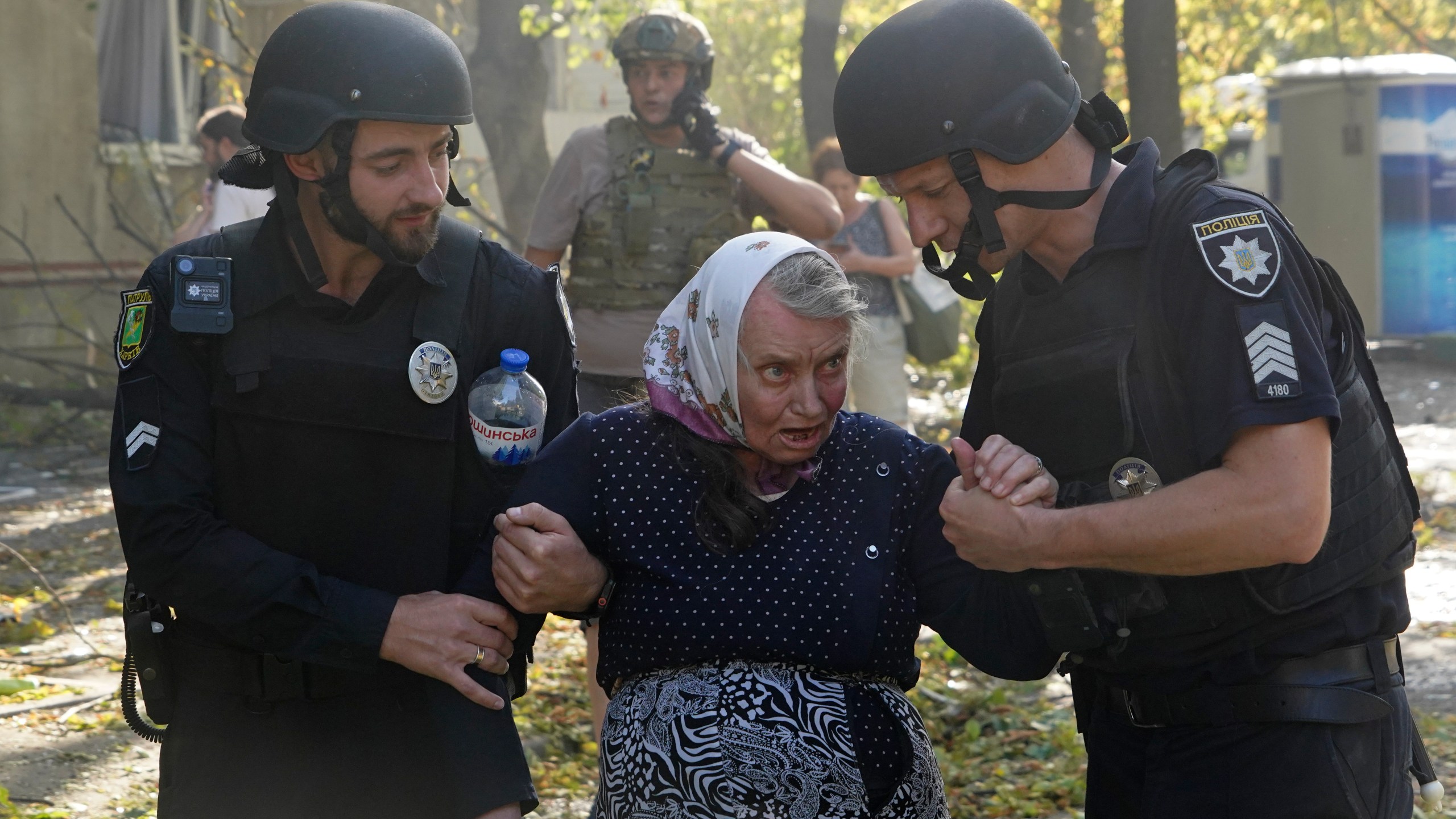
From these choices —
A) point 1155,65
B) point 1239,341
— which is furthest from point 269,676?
point 1155,65

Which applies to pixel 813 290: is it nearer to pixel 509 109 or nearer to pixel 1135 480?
pixel 1135 480

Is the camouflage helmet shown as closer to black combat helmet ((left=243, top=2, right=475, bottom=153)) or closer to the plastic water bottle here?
black combat helmet ((left=243, top=2, right=475, bottom=153))

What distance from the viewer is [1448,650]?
583 centimetres

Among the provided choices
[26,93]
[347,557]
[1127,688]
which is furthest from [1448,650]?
[26,93]

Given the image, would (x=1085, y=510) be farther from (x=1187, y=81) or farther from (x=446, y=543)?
(x=1187, y=81)

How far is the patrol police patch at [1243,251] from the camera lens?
2.13 m

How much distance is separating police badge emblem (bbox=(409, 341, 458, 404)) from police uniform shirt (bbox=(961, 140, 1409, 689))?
1.07 metres

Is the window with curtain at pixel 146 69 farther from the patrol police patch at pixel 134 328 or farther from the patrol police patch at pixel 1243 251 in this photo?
the patrol police patch at pixel 1243 251

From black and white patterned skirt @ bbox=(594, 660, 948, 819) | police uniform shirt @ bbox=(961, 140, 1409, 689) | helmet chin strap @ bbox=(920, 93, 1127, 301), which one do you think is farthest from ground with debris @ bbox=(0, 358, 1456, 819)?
helmet chin strap @ bbox=(920, 93, 1127, 301)

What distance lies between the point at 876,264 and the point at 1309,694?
225 inches

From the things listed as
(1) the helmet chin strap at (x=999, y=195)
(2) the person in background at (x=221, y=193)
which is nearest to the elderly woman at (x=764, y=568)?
(1) the helmet chin strap at (x=999, y=195)

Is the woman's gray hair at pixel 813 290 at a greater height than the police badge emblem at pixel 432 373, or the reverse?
the woman's gray hair at pixel 813 290

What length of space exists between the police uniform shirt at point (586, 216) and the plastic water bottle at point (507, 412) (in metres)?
2.37

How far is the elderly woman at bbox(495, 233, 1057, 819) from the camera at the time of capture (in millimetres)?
2477
